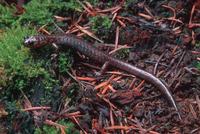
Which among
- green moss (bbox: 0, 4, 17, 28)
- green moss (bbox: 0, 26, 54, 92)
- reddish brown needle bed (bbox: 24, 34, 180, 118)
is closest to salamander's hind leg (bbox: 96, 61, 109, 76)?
reddish brown needle bed (bbox: 24, 34, 180, 118)

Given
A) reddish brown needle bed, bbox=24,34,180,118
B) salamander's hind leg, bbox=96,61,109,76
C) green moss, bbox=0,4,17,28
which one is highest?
green moss, bbox=0,4,17,28

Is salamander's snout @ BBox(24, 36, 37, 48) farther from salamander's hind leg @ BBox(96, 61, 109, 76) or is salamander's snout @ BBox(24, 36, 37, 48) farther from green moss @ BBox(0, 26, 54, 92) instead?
salamander's hind leg @ BBox(96, 61, 109, 76)

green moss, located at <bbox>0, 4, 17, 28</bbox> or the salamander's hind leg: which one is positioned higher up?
green moss, located at <bbox>0, 4, 17, 28</bbox>

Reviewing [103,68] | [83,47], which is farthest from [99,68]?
[83,47]

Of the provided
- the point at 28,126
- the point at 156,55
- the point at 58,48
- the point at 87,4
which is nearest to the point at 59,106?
the point at 28,126

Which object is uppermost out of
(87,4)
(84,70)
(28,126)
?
(87,4)

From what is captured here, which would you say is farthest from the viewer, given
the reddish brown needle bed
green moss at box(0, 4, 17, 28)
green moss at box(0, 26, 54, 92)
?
green moss at box(0, 4, 17, 28)

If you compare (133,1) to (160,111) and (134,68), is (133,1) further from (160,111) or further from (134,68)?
(160,111)

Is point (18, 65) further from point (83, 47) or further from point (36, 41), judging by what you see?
point (83, 47)
